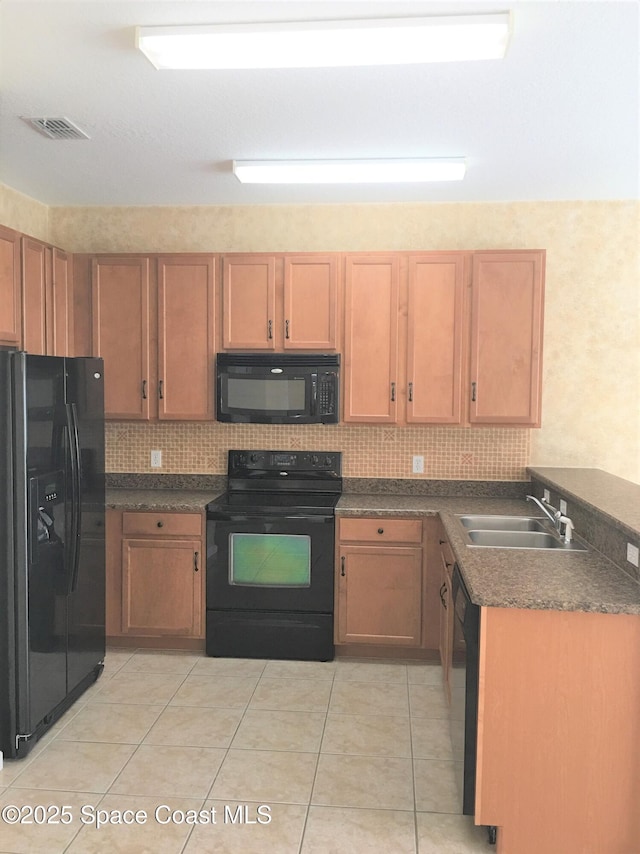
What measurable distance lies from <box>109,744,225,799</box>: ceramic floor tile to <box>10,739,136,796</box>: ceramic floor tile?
5 centimetres

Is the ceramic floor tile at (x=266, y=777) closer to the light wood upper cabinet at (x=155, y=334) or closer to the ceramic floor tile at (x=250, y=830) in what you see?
the ceramic floor tile at (x=250, y=830)

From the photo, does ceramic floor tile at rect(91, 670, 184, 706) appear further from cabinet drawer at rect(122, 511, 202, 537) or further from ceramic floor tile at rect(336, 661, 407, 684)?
ceramic floor tile at rect(336, 661, 407, 684)

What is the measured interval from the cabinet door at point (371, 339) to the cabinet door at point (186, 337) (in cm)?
82

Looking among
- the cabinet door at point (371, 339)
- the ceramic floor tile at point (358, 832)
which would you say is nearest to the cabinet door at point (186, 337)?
the cabinet door at point (371, 339)

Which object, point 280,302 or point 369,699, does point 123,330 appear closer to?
point 280,302

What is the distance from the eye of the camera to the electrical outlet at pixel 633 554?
240 cm

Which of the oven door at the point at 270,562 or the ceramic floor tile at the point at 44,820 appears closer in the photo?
the ceramic floor tile at the point at 44,820

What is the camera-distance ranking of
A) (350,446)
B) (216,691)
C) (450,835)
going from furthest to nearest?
(350,446) → (216,691) → (450,835)

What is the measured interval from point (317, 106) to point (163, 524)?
7.77 feet

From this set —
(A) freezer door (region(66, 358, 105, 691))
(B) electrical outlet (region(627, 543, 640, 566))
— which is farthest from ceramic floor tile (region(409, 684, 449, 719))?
(A) freezer door (region(66, 358, 105, 691))

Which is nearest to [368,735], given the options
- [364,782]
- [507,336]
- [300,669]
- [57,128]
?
[364,782]

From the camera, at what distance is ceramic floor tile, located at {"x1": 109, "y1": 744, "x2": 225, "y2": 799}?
2.66 m

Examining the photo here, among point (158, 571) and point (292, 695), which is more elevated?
point (158, 571)

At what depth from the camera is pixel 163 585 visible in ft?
13.1
